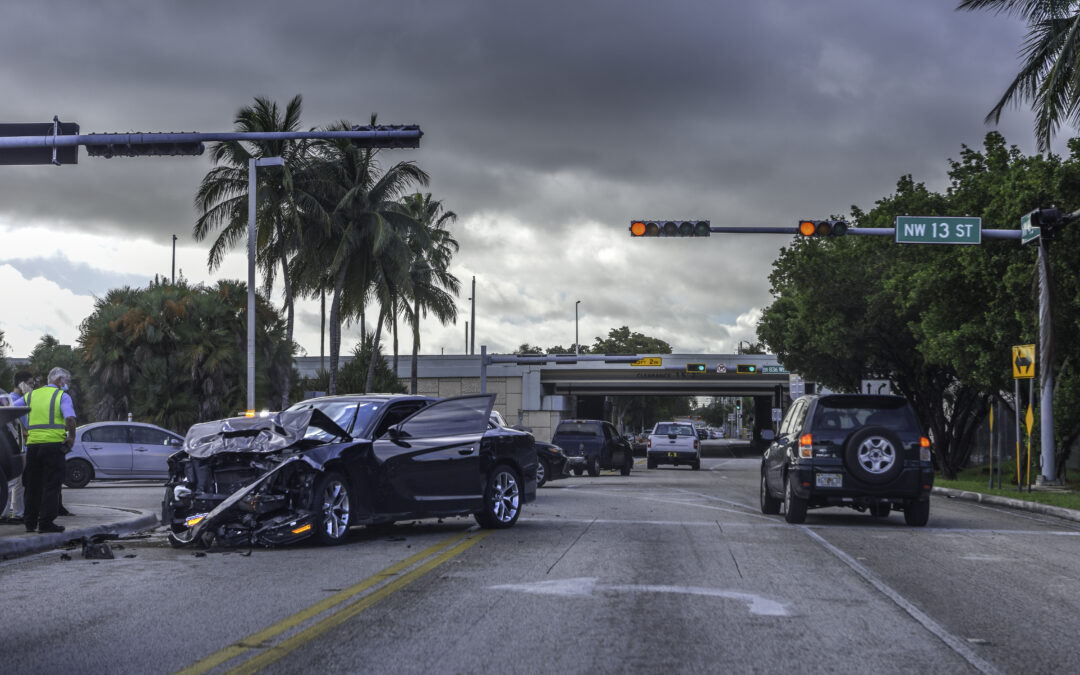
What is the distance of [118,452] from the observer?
25.2 meters

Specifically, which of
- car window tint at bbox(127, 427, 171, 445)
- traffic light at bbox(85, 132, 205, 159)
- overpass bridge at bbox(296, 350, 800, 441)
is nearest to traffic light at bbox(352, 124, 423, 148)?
traffic light at bbox(85, 132, 205, 159)

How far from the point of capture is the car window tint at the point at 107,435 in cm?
2492

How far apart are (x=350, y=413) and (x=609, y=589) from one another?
15.9 feet

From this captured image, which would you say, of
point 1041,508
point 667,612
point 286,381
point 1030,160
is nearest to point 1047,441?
point 1041,508

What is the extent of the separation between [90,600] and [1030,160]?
23.5m

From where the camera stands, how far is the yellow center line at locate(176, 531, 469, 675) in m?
5.84

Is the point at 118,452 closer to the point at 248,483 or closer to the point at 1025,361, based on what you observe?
the point at 248,483

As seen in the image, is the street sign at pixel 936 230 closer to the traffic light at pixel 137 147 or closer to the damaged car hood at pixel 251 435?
the traffic light at pixel 137 147

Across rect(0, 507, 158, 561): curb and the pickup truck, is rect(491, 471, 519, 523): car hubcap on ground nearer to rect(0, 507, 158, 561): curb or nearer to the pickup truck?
rect(0, 507, 158, 561): curb

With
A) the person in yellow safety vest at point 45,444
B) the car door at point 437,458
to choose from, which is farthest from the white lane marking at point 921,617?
the person in yellow safety vest at point 45,444

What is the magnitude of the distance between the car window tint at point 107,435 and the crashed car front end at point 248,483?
14465 mm

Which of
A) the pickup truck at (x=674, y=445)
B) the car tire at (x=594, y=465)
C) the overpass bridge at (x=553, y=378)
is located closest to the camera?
the car tire at (x=594, y=465)

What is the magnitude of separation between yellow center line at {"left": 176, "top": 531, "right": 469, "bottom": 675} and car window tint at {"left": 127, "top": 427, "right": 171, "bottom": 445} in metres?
17.1

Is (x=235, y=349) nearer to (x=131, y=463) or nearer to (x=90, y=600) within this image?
(x=131, y=463)
